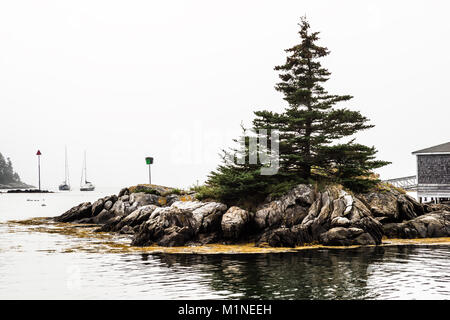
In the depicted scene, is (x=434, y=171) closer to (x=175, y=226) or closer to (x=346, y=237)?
(x=346, y=237)

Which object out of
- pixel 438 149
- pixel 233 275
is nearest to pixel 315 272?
pixel 233 275

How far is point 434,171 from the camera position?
43.6m

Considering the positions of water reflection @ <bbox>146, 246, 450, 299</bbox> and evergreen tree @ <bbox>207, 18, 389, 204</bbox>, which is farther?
evergreen tree @ <bbox>207, 18, 389, 204</bbox>

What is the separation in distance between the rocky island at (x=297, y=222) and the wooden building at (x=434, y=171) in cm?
1497

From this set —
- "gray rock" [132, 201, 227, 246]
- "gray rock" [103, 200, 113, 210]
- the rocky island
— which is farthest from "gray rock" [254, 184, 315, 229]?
"gray rock" [103, 200, 113, 210]

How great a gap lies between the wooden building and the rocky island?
49.1 feet

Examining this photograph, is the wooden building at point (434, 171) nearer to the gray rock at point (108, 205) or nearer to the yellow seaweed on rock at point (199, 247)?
the yellow seaweed on rock at point (199, 247)

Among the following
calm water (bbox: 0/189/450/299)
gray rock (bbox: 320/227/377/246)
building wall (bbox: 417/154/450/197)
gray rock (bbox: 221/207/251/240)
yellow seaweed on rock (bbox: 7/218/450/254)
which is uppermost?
building wall (bbox: 417/154/450/197)

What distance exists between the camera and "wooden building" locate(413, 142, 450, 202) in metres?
43.1

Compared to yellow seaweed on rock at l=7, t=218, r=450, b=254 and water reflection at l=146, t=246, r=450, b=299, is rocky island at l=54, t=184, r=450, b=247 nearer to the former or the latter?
yellow seaweed on rock at l=7, t=218, r=450, b=254

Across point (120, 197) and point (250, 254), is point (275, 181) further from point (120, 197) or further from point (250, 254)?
point (120, 197)

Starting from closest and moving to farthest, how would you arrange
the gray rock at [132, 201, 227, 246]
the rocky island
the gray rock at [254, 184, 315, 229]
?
the rocky island → the gray rock at [132, 201, 227, 246] → the gray rock at [254, 184, 315, 229]
